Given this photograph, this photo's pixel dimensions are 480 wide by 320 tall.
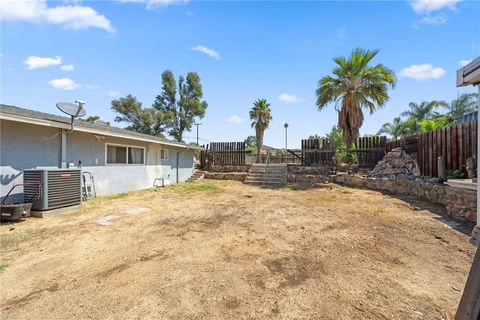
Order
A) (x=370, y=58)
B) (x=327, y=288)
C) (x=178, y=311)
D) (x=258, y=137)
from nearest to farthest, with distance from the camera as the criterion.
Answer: (x=178, y=311) < (x=327, y=288) < (x=370, y=58) < (x=258, y=137)

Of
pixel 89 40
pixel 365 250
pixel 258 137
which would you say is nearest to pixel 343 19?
pixel 365 250

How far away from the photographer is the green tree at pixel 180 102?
25.3 meters

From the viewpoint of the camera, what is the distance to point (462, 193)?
527cm

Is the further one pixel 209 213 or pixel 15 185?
pixel 209 213

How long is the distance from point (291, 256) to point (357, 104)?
410 inches

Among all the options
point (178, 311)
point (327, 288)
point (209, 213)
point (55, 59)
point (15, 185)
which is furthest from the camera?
point (55, 59)

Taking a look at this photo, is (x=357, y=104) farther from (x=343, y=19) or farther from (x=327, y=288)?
(x=327, y=288)

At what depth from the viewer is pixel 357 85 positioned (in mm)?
11633

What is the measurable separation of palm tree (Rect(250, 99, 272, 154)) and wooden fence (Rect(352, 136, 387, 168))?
8.62 meters

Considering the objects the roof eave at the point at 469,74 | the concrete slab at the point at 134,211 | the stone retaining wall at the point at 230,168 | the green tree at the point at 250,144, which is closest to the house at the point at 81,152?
the concrete slab at the point at 134,211

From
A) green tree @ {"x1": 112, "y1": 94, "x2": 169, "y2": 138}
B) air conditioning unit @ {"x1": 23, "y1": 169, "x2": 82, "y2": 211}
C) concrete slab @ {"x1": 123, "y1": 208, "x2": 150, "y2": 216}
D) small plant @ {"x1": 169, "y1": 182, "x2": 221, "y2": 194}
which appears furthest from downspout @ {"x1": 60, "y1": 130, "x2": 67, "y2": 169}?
green tree @ {"x1": 112, "y1": 94, "x2": 169, "y2": 138}

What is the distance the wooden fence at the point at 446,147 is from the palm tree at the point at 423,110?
15.7 metres

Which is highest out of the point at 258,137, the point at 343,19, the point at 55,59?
the point at 343,19

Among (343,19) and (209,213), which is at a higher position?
(343,19)
